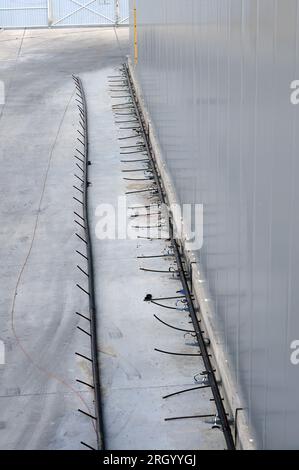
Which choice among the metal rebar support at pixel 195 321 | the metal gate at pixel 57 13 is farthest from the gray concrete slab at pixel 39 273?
the metal gate at pixel 57 13

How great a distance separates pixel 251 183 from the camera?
729 centimetres

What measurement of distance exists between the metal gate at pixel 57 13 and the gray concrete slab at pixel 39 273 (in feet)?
36.5

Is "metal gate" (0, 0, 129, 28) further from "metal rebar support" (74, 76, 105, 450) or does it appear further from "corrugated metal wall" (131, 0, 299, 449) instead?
"corrugated metal wall" (131, 0, 299, 449)

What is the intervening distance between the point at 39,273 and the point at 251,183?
6290 mm

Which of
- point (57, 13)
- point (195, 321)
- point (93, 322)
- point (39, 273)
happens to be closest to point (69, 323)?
point (93, 322)

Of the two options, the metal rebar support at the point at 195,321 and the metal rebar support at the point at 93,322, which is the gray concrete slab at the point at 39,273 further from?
the metal rebar support at the point at 195,321

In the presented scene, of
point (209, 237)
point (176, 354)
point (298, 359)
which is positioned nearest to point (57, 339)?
point (176, 354)

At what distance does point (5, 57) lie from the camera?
3094 cm

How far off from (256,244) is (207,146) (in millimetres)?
3082

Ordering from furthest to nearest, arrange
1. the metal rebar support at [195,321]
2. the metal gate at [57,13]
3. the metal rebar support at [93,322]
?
the metal gate at [57,13]
the metal rebar support at [93,322]
the metal rebar support at [195,321]

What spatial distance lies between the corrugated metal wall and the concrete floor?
3.10ft

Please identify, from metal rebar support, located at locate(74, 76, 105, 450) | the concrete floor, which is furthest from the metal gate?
metal rebar support, located at locate(74, 76, 105, 450)

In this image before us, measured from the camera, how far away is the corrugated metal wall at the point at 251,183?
6.06 metres
